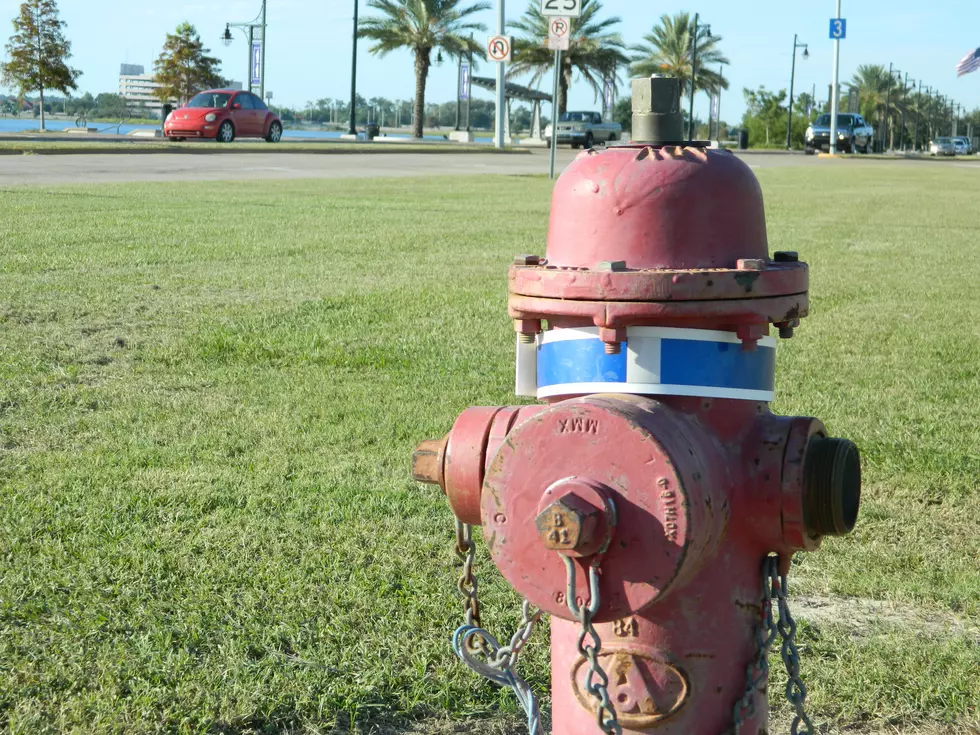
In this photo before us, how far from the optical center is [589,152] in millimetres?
1686

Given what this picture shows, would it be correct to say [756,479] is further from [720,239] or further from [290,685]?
[290,685]

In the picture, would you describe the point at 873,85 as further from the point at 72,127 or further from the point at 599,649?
the point at 599,649

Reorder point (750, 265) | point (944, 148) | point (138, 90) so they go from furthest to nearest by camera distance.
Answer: point (138, 90)
point (944, 148)
point (750, 265)

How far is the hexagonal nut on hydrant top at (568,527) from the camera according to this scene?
4.49ft

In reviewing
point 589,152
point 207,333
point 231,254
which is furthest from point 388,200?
point 589,152

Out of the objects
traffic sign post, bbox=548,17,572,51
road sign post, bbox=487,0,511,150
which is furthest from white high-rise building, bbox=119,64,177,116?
traffic sign post, bbox=548,17,572,51

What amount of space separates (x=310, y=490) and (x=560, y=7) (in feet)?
39.2

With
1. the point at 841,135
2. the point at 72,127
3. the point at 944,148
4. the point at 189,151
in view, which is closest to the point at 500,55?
the point at 189,151

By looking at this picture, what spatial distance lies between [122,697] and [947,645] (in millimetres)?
1866

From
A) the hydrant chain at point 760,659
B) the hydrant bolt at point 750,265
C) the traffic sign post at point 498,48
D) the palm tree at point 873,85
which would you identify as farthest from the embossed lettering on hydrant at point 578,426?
the palm tree at point 873,85

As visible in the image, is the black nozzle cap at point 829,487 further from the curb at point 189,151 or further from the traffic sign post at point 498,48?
the traffic sign post at point 498,48

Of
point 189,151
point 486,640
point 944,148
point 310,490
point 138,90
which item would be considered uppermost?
point 138,90

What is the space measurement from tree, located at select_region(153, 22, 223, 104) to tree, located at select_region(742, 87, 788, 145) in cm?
3823

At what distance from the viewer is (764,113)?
77000 millimetres
